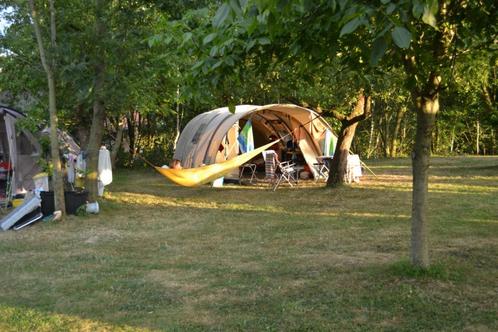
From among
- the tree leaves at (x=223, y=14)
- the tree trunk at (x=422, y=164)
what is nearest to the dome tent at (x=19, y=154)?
the tree trunk at (x=422, y=164)

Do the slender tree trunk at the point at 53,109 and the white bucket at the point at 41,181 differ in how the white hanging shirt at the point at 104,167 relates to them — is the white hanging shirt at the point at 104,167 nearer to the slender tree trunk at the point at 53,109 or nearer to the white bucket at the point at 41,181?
the white bucket at the point at 41,181

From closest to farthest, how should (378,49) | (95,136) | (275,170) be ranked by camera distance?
(378,49) → (95,136) → (275,170)

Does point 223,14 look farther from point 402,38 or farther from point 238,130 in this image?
point 238,130

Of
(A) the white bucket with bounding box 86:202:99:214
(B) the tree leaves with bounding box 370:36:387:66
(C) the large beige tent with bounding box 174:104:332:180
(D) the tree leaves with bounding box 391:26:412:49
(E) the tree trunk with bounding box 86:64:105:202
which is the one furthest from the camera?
(C) the large beige tent with bounding box 174:104:332:180

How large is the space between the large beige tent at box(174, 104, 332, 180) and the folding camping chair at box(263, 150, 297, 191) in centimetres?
50

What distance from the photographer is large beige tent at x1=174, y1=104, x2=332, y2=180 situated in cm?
1160

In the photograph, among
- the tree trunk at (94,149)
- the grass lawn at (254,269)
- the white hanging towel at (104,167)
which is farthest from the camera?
the white hanging towel at (104,167)

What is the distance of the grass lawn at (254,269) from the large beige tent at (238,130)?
309cm

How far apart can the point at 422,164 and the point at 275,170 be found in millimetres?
7731

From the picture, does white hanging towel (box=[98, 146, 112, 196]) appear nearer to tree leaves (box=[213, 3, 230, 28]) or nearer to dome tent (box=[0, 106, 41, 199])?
dome tent (box=[0, 106, 41, 199])

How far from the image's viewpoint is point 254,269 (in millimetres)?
4707

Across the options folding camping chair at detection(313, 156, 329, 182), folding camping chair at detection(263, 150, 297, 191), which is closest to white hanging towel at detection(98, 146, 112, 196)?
folding camping chair at detection(263, 150, 297, 191)

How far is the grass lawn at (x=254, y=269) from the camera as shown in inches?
137

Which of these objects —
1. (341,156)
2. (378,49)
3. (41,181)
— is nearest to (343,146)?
(341,156)
